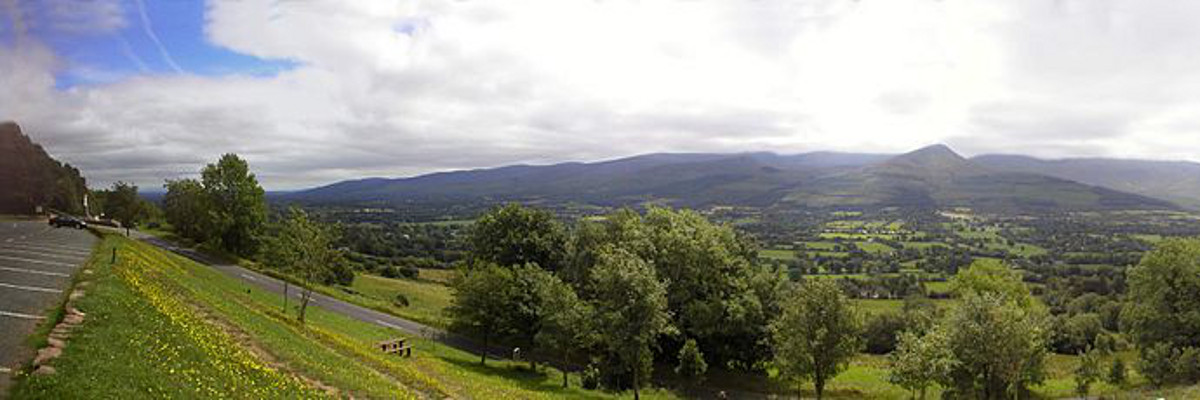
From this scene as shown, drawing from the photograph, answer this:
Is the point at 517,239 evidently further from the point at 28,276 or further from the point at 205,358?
the point at 205,358

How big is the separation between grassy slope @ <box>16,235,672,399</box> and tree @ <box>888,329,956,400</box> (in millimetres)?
19205

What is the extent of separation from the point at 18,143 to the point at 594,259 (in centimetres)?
4161

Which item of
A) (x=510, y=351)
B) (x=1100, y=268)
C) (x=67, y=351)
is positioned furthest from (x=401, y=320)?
(x=1100, y=268)

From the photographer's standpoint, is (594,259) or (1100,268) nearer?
(594,259)

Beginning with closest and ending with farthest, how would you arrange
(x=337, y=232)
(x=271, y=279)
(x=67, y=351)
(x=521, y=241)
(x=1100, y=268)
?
(x=67, y=351)
(x=337, y=232)
(x=521, y=241)
(x=271, y=279)
(x=1100, y=268)

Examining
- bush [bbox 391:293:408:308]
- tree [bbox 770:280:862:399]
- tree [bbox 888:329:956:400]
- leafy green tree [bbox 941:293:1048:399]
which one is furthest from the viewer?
bush [bbox 391:293:408:308]

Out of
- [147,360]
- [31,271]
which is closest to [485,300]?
[31,271]

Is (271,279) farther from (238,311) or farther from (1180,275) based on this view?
(1180,275)

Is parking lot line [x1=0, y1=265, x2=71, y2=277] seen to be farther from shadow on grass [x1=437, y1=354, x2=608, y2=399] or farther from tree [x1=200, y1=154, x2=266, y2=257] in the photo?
tree [x1=200, y1=154, x2=266, y2=257]

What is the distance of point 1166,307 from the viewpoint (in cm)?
5231

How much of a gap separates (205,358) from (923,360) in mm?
36640

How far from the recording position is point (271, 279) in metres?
64.1

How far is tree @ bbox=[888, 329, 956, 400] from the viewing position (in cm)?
3706

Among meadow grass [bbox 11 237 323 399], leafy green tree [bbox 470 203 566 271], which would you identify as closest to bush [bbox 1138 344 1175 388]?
leafy green tree [bbox 470 203 566 271]
